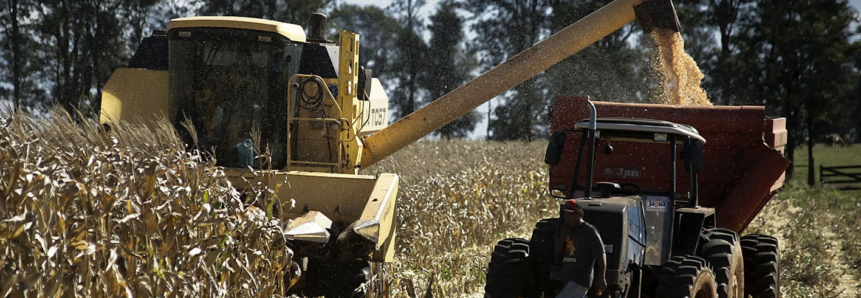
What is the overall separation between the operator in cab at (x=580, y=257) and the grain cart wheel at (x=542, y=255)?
21.9 inches

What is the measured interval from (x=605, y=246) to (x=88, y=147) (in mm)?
2962

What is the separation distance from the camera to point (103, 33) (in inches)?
1056

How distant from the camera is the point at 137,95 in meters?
8.97

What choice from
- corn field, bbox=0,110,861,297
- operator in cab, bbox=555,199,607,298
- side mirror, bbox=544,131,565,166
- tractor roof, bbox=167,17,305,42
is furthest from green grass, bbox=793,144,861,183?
operator in cab, bbox=555,199,607,298

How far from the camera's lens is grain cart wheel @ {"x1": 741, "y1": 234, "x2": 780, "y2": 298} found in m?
6.83

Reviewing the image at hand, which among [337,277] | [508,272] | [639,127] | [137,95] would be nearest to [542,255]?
[508,272]

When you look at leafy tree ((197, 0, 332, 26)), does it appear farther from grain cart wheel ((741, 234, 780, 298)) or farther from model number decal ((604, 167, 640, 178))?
grain cart wheel ((741, 234, 780, 298))

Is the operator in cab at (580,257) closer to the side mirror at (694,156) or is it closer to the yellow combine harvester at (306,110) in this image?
the side mirror at (694,156)

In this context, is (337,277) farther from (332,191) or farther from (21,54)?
(21,54)

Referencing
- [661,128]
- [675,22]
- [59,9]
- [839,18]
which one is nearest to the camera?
[661,128]

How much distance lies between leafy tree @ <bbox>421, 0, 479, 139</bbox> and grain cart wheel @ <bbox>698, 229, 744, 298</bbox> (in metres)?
26.2

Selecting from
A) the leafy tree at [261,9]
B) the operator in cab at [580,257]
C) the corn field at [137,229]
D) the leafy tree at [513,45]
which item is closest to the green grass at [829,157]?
the leafy tree at [513,45]

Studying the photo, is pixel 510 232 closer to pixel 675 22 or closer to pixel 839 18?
pixel 675 22

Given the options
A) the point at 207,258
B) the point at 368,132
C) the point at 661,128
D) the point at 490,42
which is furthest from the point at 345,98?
the point at 490,42
